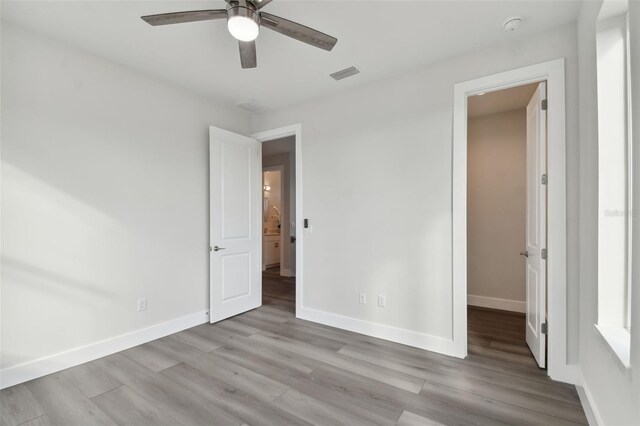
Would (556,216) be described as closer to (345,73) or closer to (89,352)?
(345,73)

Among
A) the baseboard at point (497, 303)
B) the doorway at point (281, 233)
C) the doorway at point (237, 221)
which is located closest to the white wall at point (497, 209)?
the baseboard at point (497, 303)

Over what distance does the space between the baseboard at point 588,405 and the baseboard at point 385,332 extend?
79 cm

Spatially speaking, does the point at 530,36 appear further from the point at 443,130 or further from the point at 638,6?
the point at 638,6

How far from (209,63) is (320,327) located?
9.76 ft

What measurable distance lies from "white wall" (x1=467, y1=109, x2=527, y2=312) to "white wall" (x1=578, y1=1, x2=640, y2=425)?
78.6 inches

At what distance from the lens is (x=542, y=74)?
2.30 m

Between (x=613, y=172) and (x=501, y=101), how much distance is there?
7.64 feet

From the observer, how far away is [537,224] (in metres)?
2.46

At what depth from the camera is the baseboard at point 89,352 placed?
219 cm

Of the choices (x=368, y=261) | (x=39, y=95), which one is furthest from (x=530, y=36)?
(x=39, y=95)

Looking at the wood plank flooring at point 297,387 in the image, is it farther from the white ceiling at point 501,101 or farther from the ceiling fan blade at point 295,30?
the white ceiling at point 501,101

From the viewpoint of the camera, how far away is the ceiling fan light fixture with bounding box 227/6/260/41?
1688 mm

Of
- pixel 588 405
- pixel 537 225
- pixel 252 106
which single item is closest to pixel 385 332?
pixel 588 405

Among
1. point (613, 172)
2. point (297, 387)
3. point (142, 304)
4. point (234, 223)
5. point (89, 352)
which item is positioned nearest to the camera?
point (613, 172)
